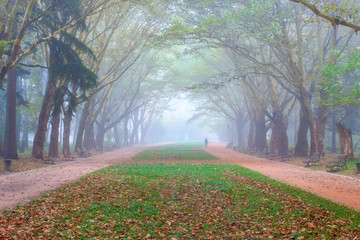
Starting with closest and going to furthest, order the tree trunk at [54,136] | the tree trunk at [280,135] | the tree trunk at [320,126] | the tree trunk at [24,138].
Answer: the tree trunk at [54,136] → the tree trunk at [320,126] → the tree trunk at [280,135] → the tree trunk at [24,138]

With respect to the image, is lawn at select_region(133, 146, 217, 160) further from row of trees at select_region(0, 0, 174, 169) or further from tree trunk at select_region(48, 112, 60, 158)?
tree trunk at select_region(48, 112, 60, 158)

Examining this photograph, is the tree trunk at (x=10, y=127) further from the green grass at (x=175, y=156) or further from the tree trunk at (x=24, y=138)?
the tree trunk at (x=24, y=138)

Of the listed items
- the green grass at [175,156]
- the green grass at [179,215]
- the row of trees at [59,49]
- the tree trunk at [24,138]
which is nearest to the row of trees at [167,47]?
the row of trees at [59,49]

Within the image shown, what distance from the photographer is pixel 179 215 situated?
8359mm

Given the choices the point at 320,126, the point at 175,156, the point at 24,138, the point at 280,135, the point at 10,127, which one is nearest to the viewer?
the point at 10,127

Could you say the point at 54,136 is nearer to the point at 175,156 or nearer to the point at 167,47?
the point at 175,156

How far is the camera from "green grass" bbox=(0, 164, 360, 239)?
22.6ft

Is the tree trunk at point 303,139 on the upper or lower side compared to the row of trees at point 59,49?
lower

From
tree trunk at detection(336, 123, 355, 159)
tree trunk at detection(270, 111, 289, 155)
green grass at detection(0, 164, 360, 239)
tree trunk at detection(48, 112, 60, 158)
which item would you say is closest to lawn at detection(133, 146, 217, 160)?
tree trunk at detection(270, 111, 289, 155)

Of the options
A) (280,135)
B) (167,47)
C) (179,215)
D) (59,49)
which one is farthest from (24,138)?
(179,215)

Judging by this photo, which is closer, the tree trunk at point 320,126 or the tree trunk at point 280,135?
the tree trunk at point 320,126

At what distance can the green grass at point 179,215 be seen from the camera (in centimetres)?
688

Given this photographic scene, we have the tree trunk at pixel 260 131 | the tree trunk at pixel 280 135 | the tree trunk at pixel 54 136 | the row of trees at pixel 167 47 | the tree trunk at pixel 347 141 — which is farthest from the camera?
the tree trunk at pixel 260 131

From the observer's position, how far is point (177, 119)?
14638 cm
